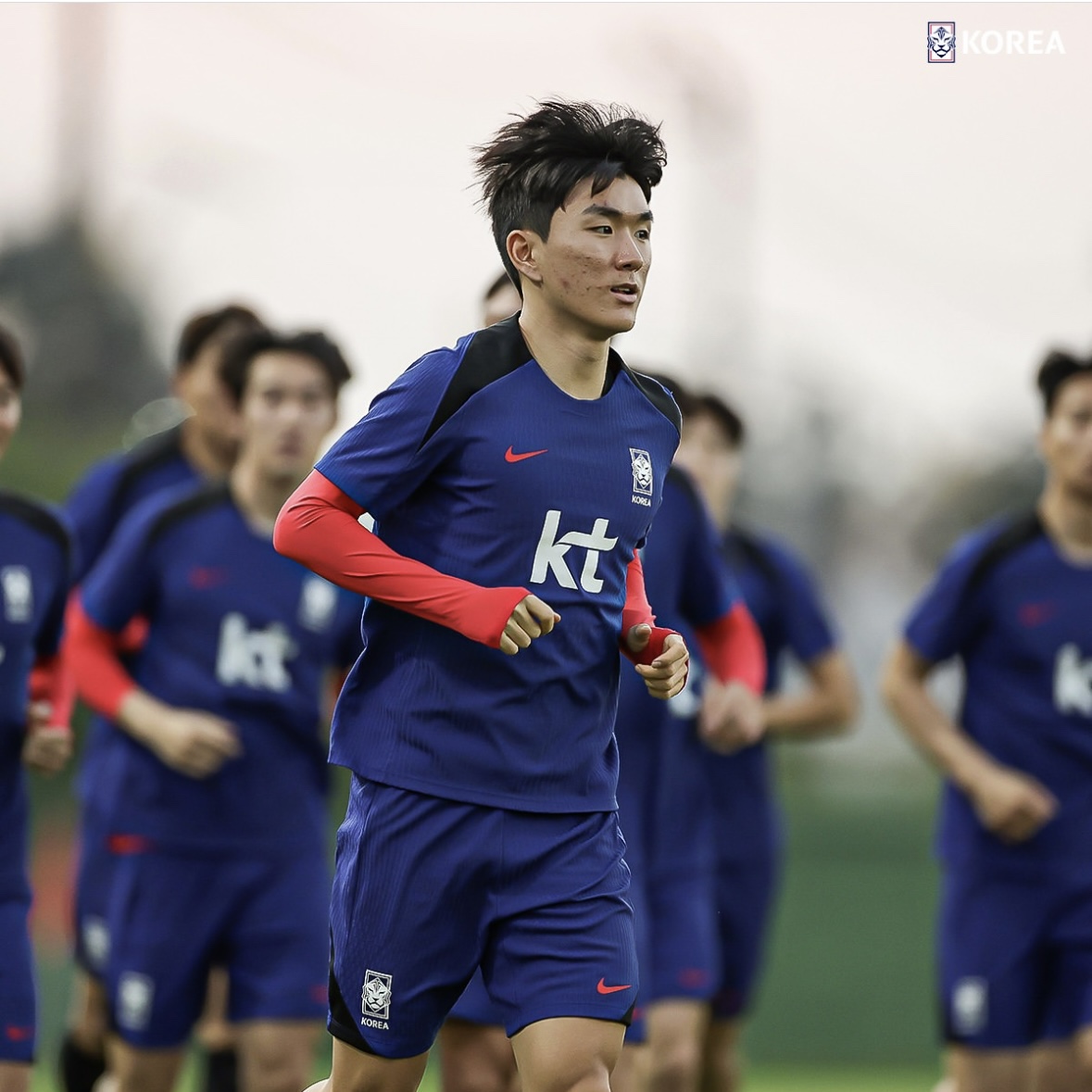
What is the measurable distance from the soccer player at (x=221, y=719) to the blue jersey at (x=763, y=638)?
6.89 ft

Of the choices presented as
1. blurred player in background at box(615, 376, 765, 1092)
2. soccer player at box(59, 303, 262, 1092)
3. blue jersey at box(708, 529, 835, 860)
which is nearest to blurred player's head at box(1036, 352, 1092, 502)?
blurred player in background at box(615, 376, 765, 1092)

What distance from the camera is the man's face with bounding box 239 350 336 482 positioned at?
6734 mm

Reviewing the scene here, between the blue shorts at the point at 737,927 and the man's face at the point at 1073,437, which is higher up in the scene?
the man's face at the point at 1073,437

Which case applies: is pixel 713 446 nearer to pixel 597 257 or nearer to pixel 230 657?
pixel 230 657

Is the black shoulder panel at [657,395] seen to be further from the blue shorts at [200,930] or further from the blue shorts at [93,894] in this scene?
the blue shorts at [93,894]

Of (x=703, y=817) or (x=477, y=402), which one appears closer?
(x=477, y=402)

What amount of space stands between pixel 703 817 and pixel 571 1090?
10.8 feet

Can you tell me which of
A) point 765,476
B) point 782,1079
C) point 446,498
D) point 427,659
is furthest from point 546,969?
point 765,476

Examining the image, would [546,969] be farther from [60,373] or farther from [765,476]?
[765,476]

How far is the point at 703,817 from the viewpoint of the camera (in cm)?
727

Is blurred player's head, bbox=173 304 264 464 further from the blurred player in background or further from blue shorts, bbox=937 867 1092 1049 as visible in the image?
blue shorts, bbox=937 867 1092 1049

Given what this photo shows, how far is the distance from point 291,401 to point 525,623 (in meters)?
2.98

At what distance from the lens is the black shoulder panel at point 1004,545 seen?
270 inches

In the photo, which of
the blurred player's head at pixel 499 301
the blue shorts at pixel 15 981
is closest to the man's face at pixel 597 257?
the blurred player's head at pixel 499 301
